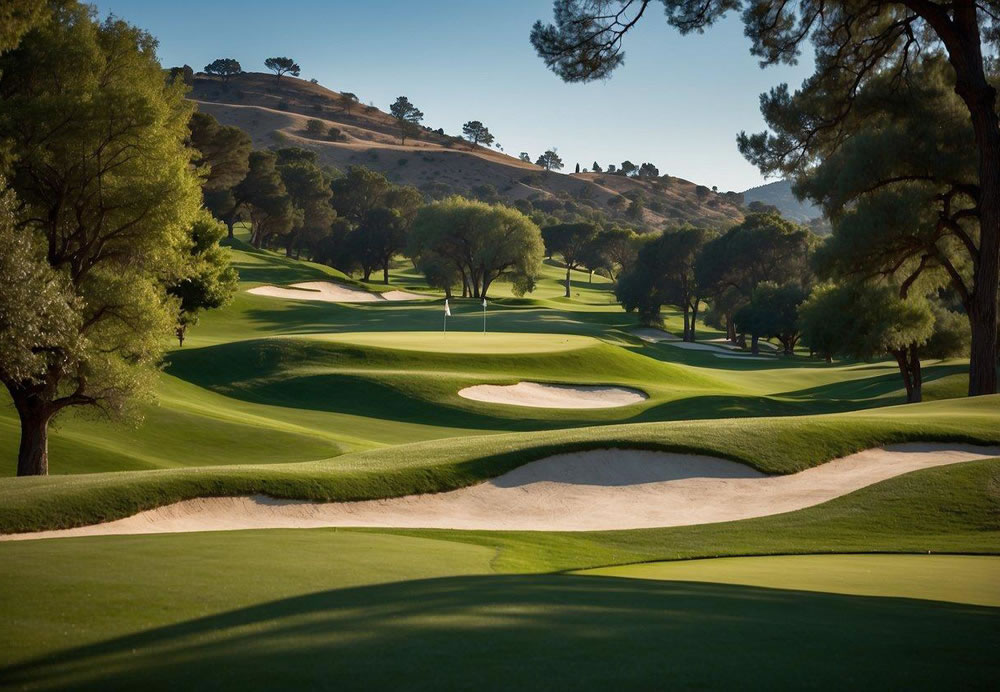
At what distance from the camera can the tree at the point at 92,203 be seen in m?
20.1

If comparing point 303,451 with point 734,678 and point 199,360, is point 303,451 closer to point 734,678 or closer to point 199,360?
point 199,360

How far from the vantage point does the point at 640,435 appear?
20.2 m

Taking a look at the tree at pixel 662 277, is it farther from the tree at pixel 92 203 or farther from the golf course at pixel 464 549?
the tree at pixel 92 203

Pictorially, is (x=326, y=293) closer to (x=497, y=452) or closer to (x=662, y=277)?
(x=662, y=277)

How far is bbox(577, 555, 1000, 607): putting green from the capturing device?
32.8 feet

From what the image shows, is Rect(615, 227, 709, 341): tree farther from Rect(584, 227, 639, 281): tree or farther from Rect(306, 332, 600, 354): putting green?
Rect(306, 332, 600, 354): putting green

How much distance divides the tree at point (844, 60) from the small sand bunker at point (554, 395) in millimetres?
11347

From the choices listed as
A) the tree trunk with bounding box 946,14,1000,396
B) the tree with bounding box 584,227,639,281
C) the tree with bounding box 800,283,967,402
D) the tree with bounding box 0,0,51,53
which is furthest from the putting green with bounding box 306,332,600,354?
the tree with bounding box 584,227,639,281

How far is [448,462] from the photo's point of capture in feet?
61.3

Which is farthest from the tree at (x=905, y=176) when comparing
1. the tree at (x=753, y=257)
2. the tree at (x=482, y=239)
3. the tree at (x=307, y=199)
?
the tree at (x=307, y=199)

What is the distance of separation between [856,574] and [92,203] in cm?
1789

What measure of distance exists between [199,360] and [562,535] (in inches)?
1031

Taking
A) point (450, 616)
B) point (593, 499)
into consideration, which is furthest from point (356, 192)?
point (450, 616)

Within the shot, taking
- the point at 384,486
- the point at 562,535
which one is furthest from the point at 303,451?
the point at 562,535
